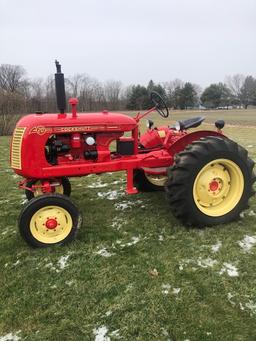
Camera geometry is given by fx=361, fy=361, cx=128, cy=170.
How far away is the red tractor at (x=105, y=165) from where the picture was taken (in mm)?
4059

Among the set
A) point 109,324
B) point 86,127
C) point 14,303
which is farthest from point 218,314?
point 86,127

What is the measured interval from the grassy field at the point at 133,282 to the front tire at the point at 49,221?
0.13 m

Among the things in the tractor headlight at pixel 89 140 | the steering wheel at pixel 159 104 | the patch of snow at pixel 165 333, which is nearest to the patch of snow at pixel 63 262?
the patch of snow at pixel 165 333

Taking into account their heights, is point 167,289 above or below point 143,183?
below

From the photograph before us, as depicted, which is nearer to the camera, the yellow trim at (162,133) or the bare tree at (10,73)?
the yellow trim at (162,133)

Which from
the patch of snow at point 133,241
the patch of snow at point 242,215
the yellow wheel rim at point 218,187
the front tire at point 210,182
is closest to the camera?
the patch of snow at point 133,241

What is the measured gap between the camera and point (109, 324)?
281cm

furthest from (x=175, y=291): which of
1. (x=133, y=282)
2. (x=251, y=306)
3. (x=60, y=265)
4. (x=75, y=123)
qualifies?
(x=75, y=123)

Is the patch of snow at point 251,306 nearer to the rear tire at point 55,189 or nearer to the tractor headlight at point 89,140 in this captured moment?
the tractor headlight at point 89,140

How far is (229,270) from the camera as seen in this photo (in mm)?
3471

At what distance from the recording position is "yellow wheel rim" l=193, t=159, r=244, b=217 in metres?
4.49

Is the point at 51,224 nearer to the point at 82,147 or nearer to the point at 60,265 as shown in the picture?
the point at 60,265

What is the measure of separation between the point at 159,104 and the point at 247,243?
241 cm

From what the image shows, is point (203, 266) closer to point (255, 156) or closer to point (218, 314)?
point (218, 314)
